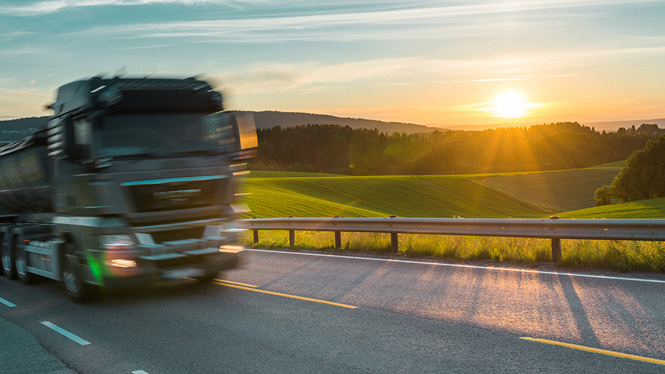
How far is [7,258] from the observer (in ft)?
40.5

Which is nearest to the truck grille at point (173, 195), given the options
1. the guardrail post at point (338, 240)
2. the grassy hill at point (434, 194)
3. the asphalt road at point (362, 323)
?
the asphalt road at point (362, 323)

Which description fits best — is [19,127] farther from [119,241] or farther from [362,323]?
[362,323]

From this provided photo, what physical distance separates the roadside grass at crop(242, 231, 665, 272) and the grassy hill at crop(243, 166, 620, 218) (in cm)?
3070

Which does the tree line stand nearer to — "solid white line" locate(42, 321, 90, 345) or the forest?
the forest

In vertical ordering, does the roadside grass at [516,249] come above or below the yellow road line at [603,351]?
below

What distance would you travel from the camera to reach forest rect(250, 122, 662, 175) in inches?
4700

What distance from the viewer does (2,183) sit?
12539 millimetres

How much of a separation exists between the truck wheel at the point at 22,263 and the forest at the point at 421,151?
331ft

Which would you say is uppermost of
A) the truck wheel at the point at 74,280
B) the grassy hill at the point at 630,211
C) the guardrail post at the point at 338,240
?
the truck wheel at the point at 74,280

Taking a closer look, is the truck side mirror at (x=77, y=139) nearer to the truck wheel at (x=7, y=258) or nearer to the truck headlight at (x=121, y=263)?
the truck headlight at (x=121, y=263)

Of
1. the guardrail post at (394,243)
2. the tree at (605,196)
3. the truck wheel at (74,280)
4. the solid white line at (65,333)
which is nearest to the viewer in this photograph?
the solid white line at (65,333)

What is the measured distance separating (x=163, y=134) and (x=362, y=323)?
4200 mm

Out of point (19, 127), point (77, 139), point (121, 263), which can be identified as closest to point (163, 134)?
point (77, 139)

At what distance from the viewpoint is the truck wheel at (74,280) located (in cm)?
915
